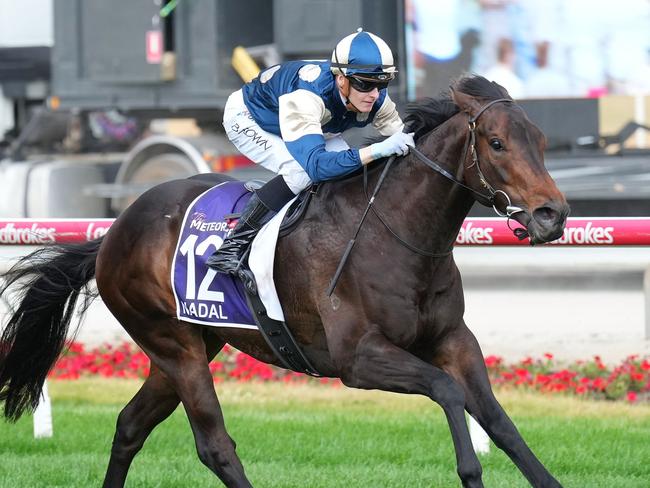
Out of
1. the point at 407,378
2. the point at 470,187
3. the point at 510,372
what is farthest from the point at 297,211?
the point at 510,372

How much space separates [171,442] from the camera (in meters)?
6.09

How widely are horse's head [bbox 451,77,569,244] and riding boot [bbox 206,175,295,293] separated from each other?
777 mm

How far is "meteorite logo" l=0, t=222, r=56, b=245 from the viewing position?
6484 mm

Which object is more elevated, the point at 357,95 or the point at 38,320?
the point at 357,95

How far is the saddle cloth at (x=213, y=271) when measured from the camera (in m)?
4.65

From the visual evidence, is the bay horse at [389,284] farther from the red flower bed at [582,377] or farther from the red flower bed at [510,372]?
the red flower bed at [582,377]

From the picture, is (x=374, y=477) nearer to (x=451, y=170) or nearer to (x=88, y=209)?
(x=451, y=170)

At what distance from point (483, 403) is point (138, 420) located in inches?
57.0

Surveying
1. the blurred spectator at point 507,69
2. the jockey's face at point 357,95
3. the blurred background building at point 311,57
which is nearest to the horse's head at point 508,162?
the jockey's face at point 357,95

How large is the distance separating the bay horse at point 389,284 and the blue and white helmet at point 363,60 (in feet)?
0.67

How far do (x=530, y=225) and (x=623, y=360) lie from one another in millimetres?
3679

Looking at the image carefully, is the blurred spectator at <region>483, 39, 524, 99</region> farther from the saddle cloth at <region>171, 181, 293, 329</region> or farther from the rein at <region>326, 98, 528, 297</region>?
the rein at <region>326, 98, 528, 297</region>

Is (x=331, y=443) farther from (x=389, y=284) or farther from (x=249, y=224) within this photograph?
(x=389, y=284)

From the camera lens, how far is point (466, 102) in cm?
434
